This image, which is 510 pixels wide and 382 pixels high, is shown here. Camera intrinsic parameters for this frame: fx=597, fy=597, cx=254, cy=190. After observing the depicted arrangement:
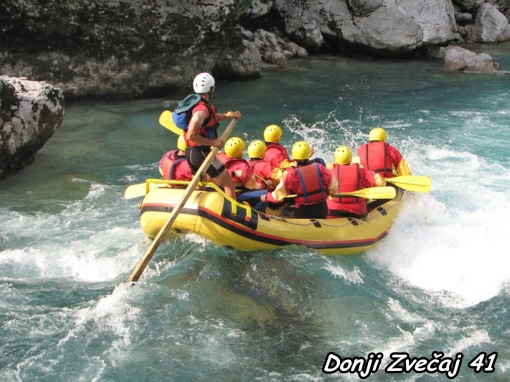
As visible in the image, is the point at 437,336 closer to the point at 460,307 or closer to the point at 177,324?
the point at 460,307

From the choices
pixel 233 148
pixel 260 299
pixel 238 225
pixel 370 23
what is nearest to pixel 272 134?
pixel 233 148

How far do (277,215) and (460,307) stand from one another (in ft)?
7.12

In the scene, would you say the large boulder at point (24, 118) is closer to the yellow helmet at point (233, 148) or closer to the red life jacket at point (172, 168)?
the red life jacket at point (172, 168)

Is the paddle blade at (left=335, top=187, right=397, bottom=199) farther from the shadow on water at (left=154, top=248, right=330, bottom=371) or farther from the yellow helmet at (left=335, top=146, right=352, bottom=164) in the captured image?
the shadow on water at (left=154, top=248, right=330, bottom=371)

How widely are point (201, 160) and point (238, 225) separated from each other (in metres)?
0.80

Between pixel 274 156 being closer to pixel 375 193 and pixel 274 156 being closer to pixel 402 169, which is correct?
pixel 375 193

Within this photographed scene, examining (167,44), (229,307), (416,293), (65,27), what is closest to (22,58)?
(65,27)

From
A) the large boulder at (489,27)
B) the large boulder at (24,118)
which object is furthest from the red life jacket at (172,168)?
the large boulder at (489,27)

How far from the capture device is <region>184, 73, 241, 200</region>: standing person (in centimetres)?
596

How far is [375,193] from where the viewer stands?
6711 millimetres

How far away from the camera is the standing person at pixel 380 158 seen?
7621mm

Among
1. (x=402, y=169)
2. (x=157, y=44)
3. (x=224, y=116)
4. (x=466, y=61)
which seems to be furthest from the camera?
(x=466, y=61)

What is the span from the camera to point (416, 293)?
6.10 meters

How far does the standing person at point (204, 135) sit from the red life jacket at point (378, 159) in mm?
2117
